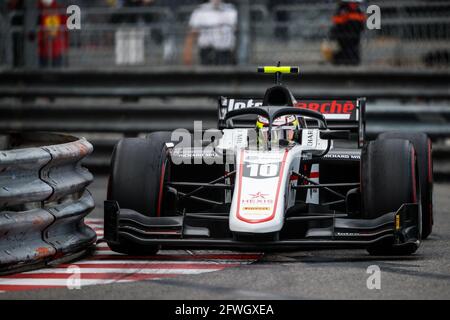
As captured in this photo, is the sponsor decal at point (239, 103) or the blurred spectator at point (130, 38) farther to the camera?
the blurred spectator at point (130, 38)

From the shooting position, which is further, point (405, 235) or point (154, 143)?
point (154, 143)

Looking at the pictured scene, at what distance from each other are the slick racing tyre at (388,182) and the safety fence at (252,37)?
4.76 m

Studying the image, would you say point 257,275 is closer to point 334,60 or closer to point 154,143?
point 154,143

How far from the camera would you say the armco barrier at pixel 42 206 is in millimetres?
6352

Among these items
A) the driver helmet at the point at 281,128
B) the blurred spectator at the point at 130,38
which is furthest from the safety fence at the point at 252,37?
the driver helmet at the point at 281,128

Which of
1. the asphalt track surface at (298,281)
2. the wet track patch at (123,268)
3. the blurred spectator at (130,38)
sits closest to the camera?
the asphalt track surface at (298,281)

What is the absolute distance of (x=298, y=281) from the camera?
593cm

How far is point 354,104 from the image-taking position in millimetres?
8430

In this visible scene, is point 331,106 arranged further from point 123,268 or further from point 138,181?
point 123,268

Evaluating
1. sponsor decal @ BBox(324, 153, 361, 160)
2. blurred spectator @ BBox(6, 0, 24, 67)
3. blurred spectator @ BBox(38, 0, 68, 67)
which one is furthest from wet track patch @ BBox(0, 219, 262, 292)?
blurred spectator @ BBox(6, 0, 24, 67)

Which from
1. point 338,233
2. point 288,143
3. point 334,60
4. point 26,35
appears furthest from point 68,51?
point 338,233

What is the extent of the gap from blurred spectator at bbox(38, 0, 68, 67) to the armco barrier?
540 centimetres

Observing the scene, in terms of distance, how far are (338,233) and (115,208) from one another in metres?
1.50

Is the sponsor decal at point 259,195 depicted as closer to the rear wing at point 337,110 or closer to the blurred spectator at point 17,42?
the rear wing at point 337,110
